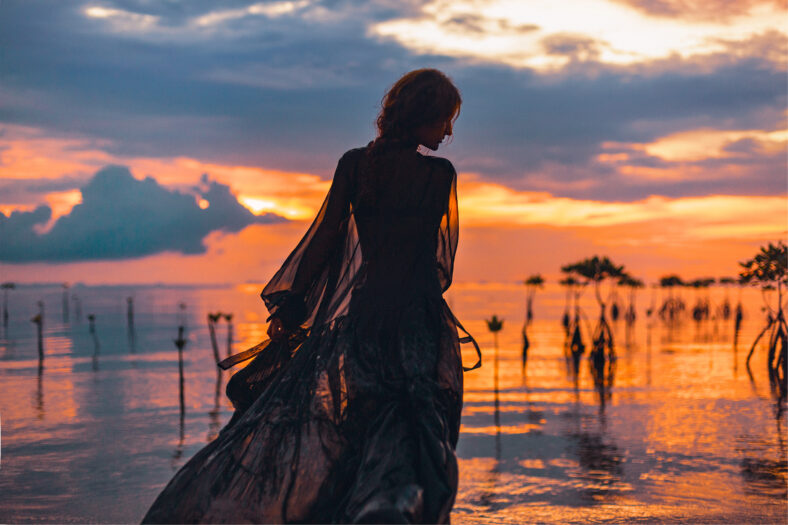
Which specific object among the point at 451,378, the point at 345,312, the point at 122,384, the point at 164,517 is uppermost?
the point at 345,312

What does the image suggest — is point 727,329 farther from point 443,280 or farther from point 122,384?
point 443,280

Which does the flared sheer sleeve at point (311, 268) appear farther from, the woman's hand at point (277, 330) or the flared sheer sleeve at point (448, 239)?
the flared sheer sleeve at point (448, 239)

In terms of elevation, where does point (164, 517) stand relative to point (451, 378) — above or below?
below

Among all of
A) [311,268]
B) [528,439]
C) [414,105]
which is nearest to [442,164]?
[414,105]

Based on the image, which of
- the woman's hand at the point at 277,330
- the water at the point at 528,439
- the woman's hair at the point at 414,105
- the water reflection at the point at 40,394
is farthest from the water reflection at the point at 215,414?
the woman's hair at the point at 414,105

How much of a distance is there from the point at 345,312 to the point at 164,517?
932 millimetres

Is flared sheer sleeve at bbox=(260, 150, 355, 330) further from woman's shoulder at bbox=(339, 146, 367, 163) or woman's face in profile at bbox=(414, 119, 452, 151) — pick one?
woman's face in profile at bbox=(414, 119, 452, 151)

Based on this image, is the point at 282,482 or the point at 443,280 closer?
the point at 282,482

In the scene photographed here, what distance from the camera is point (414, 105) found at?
277 centimetres

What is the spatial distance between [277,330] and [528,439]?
13.8 metres

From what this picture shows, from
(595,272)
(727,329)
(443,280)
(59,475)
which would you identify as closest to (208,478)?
(443,280)

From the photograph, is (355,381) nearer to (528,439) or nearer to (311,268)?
(311,268)

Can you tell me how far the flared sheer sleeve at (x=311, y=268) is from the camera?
2947 mm

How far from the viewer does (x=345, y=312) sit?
113 inches
